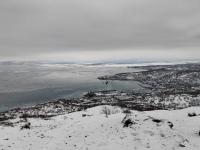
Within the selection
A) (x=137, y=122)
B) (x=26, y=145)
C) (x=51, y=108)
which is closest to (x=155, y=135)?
A: (x=137, y=122)

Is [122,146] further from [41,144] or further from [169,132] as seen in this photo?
[41,144]

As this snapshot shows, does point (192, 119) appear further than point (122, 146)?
Yes

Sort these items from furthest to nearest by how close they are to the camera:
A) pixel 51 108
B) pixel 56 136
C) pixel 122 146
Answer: pixel 51 108 < pixel 56 136 < pixel 122 146

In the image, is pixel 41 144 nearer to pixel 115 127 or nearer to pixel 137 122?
pixel 115 127

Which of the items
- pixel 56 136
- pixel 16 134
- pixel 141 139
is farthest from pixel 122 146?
pixel 16 134

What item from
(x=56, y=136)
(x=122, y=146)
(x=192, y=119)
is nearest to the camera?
(x=122, y=146)

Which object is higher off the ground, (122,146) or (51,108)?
(122,146)

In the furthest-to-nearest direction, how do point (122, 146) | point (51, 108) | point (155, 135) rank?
point (51, 108) < point (155, 135) < point (122, 146)

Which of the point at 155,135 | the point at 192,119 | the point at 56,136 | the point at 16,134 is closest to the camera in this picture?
the point at 155,135

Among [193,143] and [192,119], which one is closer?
[193,143]
